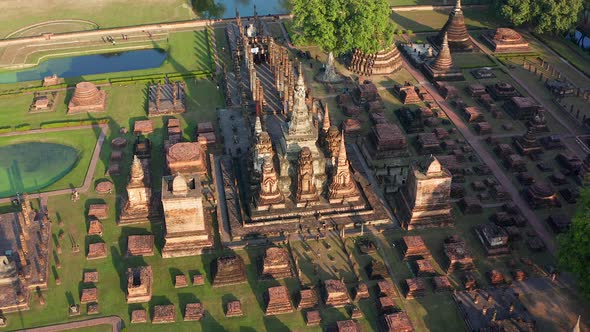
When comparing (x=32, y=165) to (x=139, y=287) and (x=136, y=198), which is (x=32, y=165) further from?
(x=139, y=287)

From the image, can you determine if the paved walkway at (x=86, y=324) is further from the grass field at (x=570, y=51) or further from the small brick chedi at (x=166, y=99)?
the grass field at (x=570, y=51)

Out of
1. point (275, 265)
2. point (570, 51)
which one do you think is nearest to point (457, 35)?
point (570, 51)

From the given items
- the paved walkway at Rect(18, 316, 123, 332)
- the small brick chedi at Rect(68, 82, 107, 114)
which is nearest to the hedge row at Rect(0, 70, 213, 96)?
the small brick chedi at Rect(68, 82, 107, 114)

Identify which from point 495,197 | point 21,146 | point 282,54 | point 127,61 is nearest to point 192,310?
point 495,197

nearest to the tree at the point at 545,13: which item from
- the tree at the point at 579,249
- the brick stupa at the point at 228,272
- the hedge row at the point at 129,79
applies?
the hedge row at the point at 129,79

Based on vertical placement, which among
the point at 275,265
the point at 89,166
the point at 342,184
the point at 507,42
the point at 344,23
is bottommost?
the point at 275,265

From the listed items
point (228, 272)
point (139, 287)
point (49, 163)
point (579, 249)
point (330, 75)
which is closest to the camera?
point (579, 249)

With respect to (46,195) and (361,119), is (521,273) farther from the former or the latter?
(46,195)
